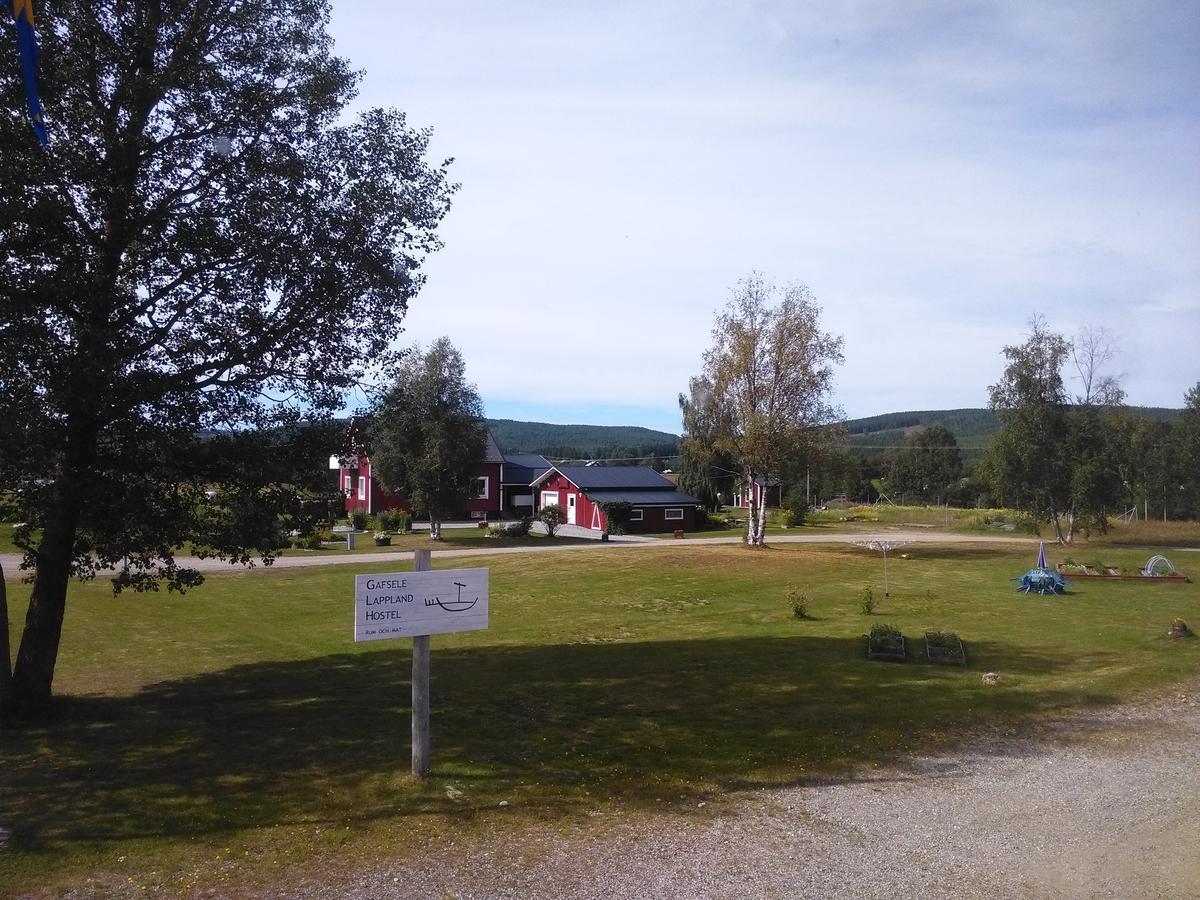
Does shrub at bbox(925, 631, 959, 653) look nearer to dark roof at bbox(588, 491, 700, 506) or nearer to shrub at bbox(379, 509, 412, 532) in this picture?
shrub at bbox(379, 509, 412, 532)

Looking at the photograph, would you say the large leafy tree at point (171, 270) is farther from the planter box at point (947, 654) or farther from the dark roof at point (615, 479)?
the dark roof at point (615, 479)

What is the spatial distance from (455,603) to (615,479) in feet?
172

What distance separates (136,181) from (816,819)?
416 inches

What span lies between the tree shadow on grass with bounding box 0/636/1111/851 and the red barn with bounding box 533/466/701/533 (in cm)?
4148

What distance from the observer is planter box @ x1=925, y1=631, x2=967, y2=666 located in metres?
15.2

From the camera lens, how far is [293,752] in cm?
954

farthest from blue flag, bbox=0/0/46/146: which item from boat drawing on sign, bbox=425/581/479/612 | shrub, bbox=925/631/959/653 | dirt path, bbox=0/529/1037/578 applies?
shrub, bbox=925/631/959/653

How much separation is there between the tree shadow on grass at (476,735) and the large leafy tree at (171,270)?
2365 millimetres

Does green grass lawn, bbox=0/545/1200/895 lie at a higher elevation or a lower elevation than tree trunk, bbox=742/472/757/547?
lower

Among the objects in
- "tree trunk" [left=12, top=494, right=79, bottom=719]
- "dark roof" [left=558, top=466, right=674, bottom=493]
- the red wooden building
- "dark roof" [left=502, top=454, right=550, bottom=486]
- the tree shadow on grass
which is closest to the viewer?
the tree shadow on grass

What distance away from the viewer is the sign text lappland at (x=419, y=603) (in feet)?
26.5

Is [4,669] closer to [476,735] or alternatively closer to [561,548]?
[476,735]

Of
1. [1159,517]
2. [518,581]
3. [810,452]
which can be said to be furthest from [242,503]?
[1159,517]

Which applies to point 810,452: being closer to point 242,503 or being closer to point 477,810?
point 242,503
